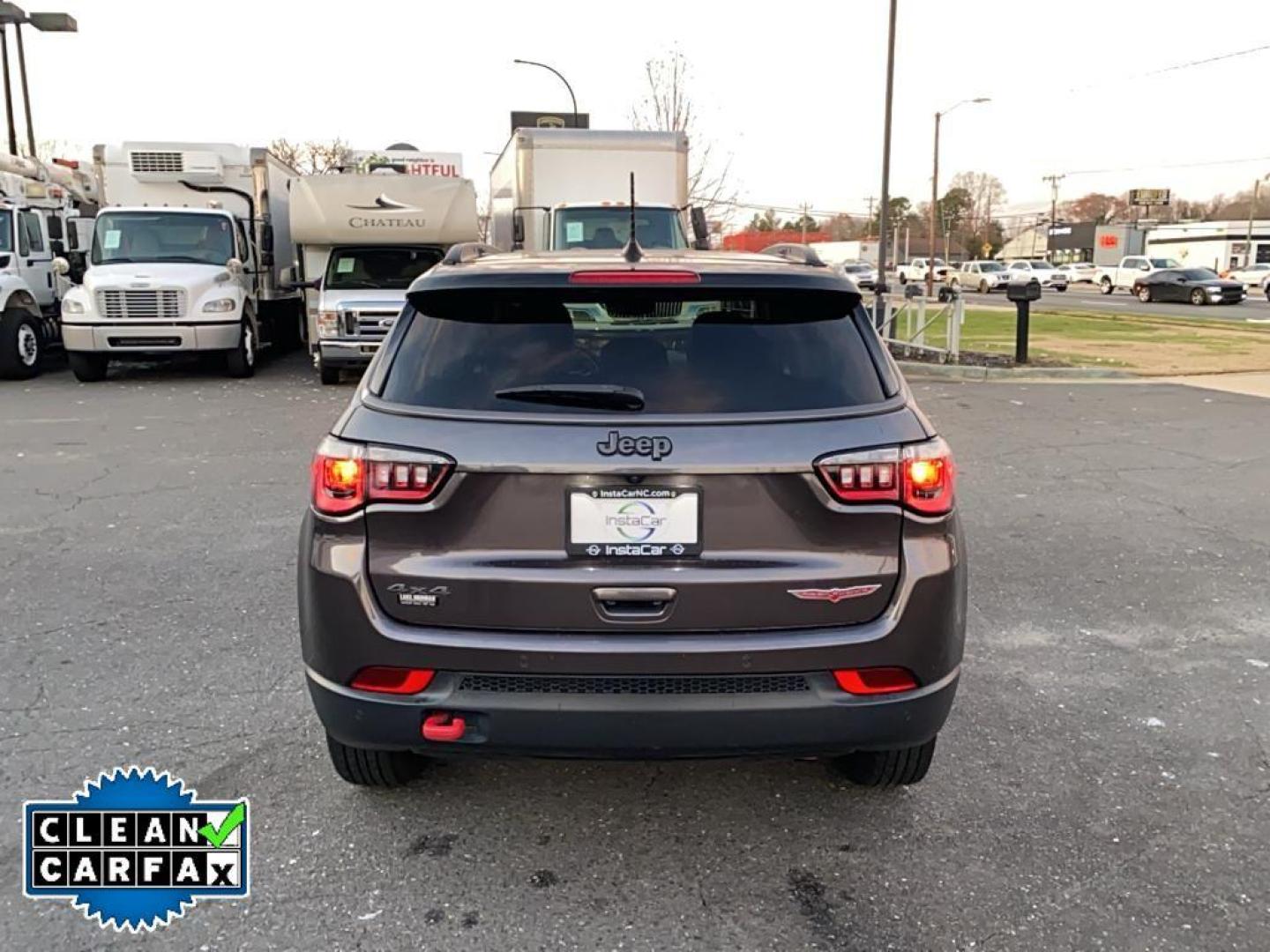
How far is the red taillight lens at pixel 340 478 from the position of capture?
269cm

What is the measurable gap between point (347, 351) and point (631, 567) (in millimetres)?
11634

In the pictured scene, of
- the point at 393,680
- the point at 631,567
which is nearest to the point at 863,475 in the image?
the point at 631,567

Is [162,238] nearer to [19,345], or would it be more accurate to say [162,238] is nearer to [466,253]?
[19,345]

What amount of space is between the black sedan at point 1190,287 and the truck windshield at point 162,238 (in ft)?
117

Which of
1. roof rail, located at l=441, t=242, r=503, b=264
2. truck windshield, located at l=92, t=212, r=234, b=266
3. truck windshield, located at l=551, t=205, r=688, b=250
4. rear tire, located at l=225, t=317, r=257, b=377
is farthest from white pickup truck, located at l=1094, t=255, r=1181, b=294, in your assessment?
roof rail, located at l=441, t=242, r=503, b=264

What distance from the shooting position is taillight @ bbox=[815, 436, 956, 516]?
266cm

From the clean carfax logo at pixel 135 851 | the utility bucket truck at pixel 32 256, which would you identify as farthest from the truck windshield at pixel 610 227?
the clean carfax logo at pixel 135 851

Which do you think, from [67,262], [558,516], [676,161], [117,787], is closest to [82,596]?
[117,787]

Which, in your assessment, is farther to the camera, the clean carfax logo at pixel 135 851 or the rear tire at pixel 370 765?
the rear tire at pixel 370 765

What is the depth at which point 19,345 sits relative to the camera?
47.8ft

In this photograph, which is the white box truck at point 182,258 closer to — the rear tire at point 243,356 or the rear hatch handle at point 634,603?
the rear tire at point 243,356

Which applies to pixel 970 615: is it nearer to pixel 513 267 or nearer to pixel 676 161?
pixel 513 267

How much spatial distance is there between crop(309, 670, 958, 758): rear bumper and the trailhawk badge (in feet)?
0.66

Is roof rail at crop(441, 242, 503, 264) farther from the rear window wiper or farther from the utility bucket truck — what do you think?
the utility bucket truck
